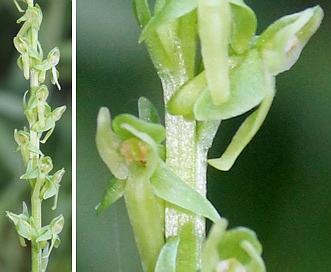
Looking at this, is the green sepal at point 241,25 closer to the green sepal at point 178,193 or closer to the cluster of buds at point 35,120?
the green sepal at point 178,193

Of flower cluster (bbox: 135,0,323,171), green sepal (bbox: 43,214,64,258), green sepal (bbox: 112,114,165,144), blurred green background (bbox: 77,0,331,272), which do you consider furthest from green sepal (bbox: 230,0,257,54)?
blurred green background (bbox: 77,0,331,272)

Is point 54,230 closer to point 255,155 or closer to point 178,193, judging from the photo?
point 178,193

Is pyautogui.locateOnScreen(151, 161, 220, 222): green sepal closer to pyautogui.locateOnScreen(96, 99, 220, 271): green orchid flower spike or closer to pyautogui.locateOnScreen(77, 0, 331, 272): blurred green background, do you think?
pyautogui.locateOnScreen(96, 99, 220, 271): green orchid flower spike

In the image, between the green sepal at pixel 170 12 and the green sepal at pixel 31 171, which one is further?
the green sepal at pixel 31 171

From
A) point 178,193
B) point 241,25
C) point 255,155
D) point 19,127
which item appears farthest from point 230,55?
point 255,155

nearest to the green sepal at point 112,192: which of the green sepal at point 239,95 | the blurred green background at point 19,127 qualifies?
the green sepal at point 239,95

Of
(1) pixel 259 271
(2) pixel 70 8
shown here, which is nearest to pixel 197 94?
(1) pixel 259 271
